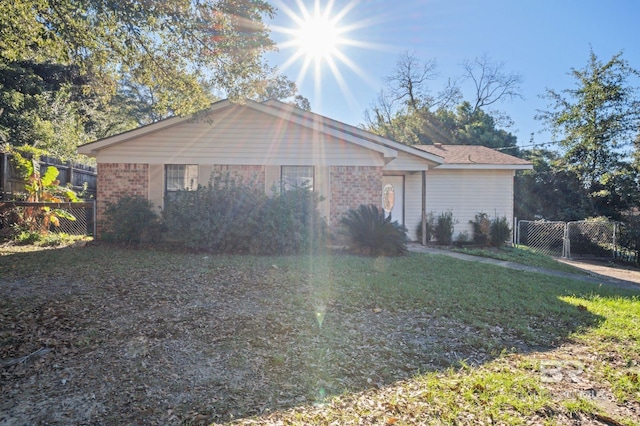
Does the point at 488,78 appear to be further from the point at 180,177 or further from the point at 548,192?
the point at 180,177

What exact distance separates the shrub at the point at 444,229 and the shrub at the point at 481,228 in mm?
863

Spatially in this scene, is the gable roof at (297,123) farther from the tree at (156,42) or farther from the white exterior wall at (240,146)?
the tree at (156,42)

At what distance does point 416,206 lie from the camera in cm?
1255

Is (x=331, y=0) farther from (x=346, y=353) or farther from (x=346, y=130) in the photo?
(x=346, y=353)

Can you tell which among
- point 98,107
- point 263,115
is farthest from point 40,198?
point 98,107

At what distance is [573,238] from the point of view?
40.9ft

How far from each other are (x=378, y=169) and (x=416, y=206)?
10.4 ft

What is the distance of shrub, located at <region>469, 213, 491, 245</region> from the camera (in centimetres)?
1194

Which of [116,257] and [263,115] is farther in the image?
[263,115]

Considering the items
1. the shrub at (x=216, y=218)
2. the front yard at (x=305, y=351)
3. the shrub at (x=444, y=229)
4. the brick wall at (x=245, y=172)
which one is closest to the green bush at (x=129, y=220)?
the shrub at (x=216, y=218)

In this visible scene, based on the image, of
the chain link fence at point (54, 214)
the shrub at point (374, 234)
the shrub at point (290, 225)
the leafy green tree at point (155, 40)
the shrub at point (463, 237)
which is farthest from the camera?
the shrub at point (463, 237)

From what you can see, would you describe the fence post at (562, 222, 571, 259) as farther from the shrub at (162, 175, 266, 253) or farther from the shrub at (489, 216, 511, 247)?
the shrub at (162, 175, 266, 253)

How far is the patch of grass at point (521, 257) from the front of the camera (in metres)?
9.00

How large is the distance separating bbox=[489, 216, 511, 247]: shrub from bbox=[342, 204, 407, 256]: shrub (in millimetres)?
4550
